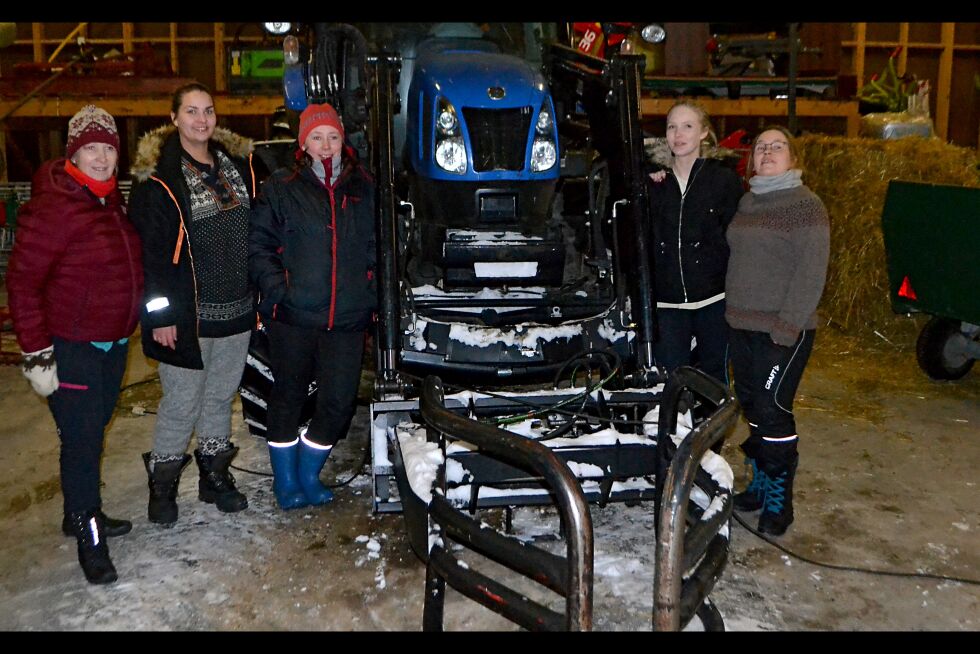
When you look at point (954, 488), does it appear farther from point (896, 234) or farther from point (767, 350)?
point (896, 234)

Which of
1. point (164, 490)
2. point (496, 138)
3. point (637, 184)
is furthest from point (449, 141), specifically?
point (164, 490)

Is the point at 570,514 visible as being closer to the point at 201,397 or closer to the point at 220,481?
the point at 201,397

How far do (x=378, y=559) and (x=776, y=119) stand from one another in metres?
9.07

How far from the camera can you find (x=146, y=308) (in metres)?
3.69

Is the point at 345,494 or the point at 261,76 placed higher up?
the point at 261,76

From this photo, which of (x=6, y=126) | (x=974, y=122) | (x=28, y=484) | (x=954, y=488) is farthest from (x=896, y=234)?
(x=974, y=122)

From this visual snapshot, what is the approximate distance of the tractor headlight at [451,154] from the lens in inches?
174

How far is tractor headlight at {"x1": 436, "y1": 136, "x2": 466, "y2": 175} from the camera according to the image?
4428 millimetres

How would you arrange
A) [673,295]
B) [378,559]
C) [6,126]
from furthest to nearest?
[6,126], [673,295], [378,559]

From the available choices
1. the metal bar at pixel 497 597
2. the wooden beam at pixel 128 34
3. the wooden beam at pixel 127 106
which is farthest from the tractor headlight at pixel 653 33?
the wooden beam at pixel 128 34

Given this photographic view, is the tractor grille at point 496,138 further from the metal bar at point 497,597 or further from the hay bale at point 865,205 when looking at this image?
the hay bale at point 865,205

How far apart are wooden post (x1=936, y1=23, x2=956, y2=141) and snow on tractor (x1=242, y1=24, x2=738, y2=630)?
1345cm

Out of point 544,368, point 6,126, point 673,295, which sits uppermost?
point 6,126

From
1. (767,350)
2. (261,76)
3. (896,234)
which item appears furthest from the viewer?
(261,76)
